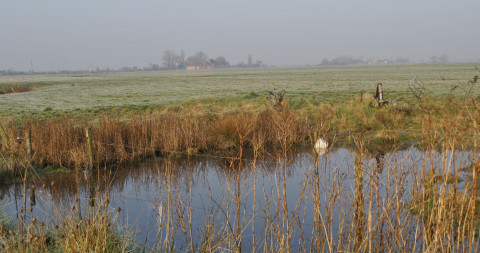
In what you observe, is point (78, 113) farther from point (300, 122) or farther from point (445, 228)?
point (445, 228)

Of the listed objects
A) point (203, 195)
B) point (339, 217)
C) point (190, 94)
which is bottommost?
point (203, 195)

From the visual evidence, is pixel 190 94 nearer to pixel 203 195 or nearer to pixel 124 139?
pixel 124 139

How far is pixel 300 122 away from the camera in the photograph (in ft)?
41.0

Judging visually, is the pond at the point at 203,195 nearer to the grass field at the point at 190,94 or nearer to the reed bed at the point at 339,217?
the reed bed at the point at 339,217

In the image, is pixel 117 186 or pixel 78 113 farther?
pixel 78 113

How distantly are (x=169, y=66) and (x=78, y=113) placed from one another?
162 metres

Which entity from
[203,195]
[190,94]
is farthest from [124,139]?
[190,94]

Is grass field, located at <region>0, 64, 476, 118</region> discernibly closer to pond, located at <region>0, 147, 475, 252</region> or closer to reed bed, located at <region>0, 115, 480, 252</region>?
reed bed, located at <region>0, 115, 480, 252</region>

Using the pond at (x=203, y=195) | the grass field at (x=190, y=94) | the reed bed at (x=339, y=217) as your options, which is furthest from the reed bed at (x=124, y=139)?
the reed bed at (x=339, y=217)

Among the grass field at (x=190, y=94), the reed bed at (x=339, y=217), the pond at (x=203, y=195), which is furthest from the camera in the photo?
the grass field at (x=190, y=94)

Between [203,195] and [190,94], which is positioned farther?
[190,94]

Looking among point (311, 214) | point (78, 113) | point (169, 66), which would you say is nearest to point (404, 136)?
point (311, 214)

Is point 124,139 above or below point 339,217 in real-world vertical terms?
below

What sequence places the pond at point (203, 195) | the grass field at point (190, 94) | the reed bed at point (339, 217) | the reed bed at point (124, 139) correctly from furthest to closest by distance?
the grass field at point (190, 94)
the reed bed at point (124, 139)
the pond at point (203, 195)
the reed bed at point (339, 217)
